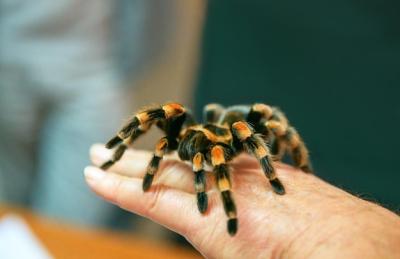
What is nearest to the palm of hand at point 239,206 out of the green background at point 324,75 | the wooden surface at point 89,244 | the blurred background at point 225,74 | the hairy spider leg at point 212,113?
the hairy spider leg at point 212,113

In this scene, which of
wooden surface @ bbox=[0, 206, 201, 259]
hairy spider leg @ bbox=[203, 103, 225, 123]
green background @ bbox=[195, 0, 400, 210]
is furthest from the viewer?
green background @ bbox=[195, 0, 400, 210]

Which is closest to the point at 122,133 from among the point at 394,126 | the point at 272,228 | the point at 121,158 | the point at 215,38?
the point at 121,158

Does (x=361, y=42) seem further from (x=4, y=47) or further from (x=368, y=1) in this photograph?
(x=4, y=47)

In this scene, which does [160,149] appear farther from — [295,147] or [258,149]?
[295,147]

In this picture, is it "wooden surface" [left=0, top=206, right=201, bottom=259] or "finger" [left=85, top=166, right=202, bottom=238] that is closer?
"finger" [left=85, top=166, right=202, bottom=238]

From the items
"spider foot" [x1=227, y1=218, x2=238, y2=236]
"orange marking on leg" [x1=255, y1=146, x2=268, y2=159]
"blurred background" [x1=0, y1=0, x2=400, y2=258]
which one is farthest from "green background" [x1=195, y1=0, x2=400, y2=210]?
"spider foot" [x1=227, y1=218, x2=238, y2=236]

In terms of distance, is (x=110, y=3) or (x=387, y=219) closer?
(x=387, y=219)

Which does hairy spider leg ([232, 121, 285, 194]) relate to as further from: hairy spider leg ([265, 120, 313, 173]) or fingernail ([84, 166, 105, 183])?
fingernail ([84, 166, 105, 183])

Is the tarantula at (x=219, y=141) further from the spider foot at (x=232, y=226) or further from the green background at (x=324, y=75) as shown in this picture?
the green background at (x=324, y=75)
